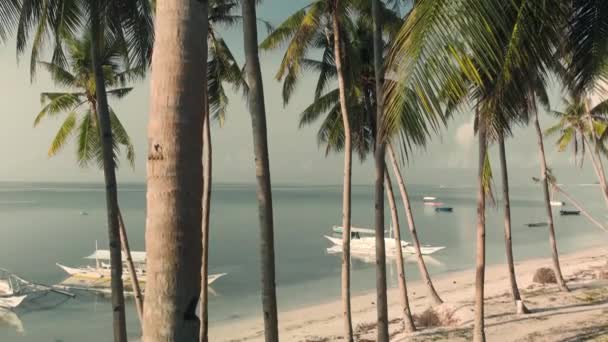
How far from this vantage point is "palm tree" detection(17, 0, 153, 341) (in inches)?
330

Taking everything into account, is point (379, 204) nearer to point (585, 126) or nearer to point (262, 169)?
point (262, 169)

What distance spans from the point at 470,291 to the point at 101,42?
75.9 ft

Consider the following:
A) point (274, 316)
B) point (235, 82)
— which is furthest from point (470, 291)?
point (274, 316)

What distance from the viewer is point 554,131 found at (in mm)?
27844

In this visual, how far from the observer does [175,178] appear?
2.36m

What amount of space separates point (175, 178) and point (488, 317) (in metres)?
14.4

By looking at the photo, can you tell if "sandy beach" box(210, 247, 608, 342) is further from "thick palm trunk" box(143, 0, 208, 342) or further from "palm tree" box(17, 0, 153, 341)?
"thick palm trunk" box(143, 0, 208, 342)

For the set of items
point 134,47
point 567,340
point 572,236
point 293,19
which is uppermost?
point 293,19

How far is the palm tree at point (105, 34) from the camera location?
838cm

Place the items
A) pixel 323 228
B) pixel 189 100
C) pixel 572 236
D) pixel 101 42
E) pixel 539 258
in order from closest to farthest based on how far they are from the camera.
Result: pixel 189 100
pixel 101 42
pixel 539 258
pixel 572 236
pixel 323 228

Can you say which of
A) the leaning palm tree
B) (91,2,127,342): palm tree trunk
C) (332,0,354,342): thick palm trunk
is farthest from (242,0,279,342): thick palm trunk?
(332,0,354,342): thick palm trunk

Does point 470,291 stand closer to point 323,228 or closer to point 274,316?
point 274,316

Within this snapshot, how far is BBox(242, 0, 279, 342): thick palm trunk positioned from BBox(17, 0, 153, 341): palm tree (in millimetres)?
3331

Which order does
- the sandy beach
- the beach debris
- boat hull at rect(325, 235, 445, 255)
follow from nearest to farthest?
the sandy beach
the beach debris
boat hull at rect(325, 235, 445, 255)
